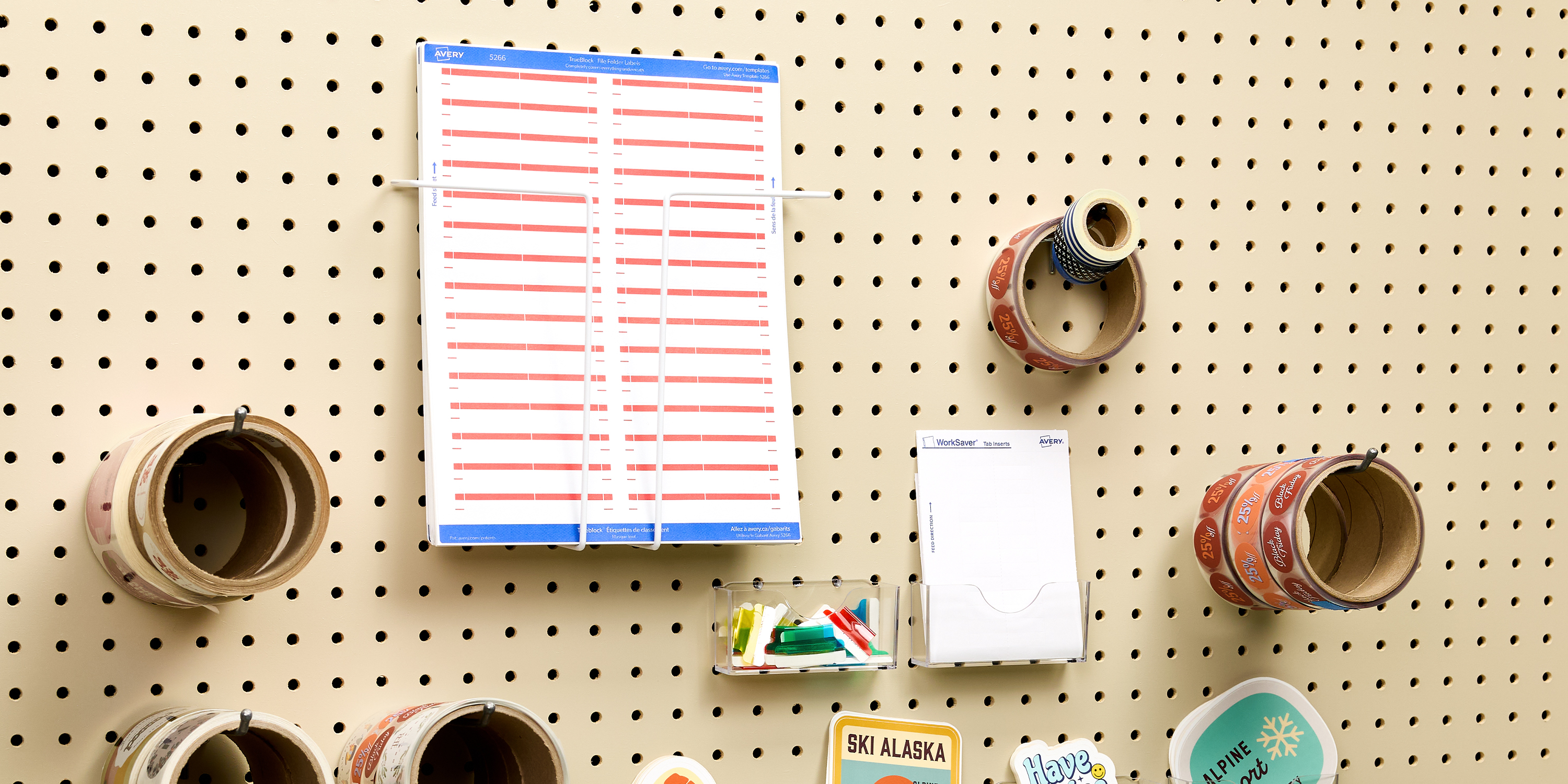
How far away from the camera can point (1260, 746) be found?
1.30 m

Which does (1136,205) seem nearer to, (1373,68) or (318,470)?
(1373,68)

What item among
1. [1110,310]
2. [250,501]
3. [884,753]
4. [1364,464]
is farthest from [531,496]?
[1364,464]

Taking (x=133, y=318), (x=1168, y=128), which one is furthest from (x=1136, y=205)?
(x=133, y=318)

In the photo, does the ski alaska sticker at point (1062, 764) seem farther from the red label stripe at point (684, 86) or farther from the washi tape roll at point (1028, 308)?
the red label stripe at point (684, 86)

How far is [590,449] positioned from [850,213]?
39 cm

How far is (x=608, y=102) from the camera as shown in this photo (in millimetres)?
1144

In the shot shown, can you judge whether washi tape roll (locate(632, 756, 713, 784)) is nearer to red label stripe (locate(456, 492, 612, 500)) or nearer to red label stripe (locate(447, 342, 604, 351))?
red label stripe (locate(456, 492, 612, 500))

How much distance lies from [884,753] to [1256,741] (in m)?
0.46

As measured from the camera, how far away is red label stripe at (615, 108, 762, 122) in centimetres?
115

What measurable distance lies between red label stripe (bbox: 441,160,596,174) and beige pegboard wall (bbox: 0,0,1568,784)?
7cm

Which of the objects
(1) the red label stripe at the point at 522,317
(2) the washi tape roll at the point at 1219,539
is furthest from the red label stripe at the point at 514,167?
(2) the washi tape roll at the point at 1219,539

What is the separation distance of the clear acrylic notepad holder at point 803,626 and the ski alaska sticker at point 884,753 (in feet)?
0.19

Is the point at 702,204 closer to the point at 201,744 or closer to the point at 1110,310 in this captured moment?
the point at 1110,310

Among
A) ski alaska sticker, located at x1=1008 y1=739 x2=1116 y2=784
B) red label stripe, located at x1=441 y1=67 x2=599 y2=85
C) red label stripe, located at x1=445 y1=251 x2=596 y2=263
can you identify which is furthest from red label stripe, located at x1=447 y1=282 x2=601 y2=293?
ski alaska sticker, located at x1=1008 y1=739 x2=1116 y2=784
